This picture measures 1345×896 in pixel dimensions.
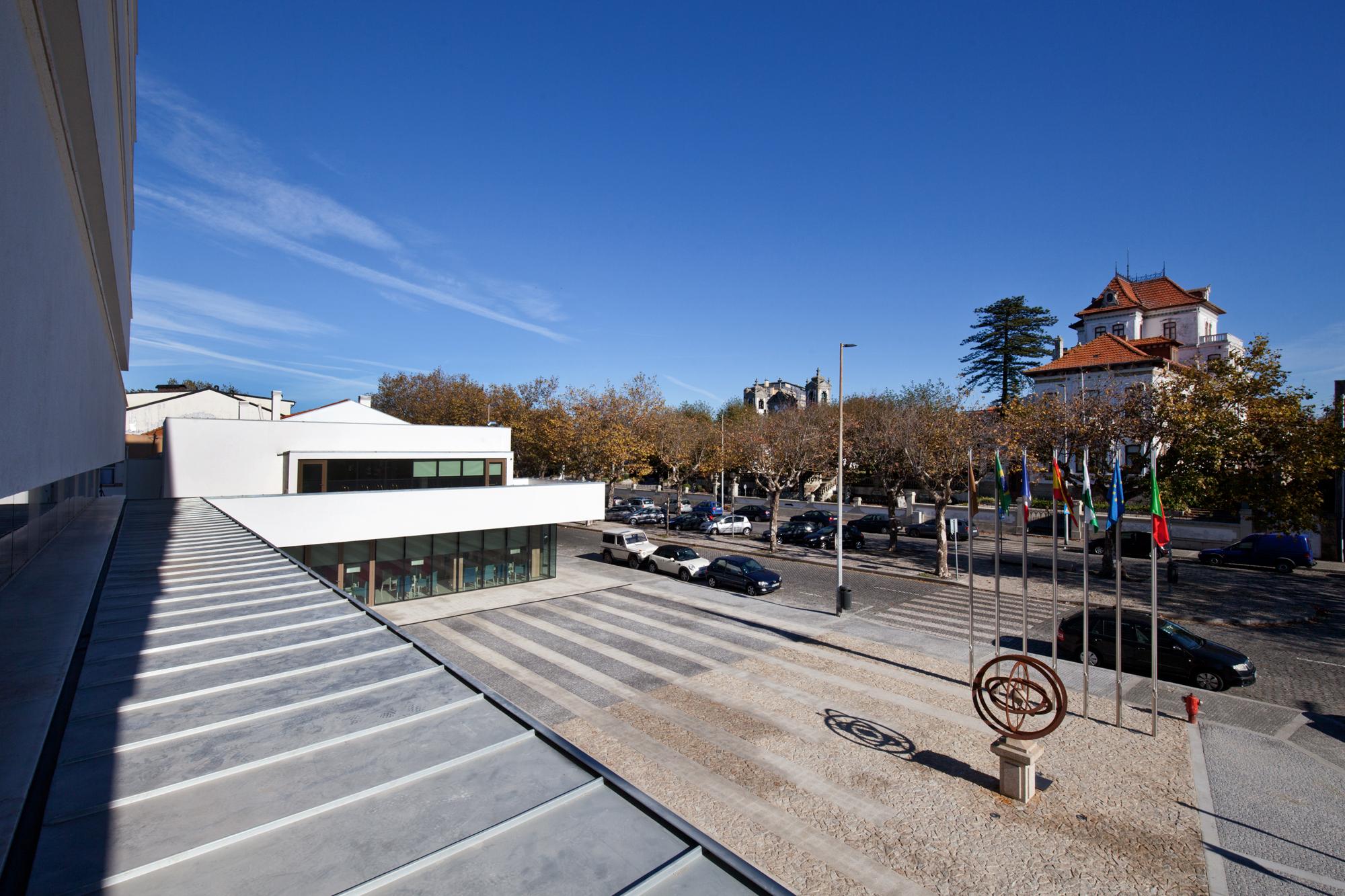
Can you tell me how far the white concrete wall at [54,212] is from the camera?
7.65 ft

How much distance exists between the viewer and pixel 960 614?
21234mm

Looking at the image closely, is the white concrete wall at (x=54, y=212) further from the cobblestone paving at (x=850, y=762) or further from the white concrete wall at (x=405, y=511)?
the white concrete wall at (x=405, y=511)

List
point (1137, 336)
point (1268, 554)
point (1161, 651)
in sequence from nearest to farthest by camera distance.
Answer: point (1161, 651)
point (1268, 554)
point (1137, 336)

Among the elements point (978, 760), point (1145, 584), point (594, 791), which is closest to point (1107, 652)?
point (978, 760)

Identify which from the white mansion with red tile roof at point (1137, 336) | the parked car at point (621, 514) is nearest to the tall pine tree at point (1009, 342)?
the white mansion with red tile roof at point (1137, 336)

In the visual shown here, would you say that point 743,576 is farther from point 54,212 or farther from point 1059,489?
point 54,212

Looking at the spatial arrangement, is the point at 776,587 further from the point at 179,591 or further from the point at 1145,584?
the point at 179,591

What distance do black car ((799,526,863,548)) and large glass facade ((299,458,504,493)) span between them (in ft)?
61.2

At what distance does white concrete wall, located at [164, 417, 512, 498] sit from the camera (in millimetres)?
20547

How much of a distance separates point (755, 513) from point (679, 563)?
78.8 ft

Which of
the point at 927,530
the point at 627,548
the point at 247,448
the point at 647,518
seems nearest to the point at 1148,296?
the point at 927,530

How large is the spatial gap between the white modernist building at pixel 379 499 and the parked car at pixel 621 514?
19492mm

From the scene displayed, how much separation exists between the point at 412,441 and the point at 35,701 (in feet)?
80.4

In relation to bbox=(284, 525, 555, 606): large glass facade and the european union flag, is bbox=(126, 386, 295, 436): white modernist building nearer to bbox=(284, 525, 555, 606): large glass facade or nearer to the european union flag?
bbox=(284, 525, 555, 606): large glass facade
